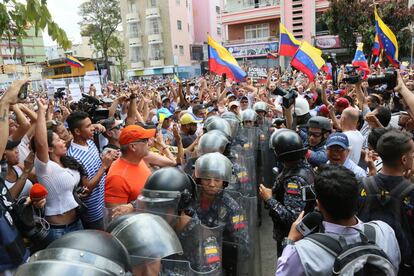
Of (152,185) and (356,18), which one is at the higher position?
(356,18)

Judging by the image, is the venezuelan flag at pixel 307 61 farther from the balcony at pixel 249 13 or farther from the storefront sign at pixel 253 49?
the balcony at pixel 249 13

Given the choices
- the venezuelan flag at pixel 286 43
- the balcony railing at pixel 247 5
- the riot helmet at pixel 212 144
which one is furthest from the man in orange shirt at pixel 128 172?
the balcony railing at pixel 247 5

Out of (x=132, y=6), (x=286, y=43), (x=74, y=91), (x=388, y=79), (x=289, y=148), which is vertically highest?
(x=132, y=6)

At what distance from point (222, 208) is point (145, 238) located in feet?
3.88

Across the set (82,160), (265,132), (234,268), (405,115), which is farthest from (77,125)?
(405,115)

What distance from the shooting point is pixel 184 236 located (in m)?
2.04

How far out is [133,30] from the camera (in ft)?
156

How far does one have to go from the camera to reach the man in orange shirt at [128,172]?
2.85 m

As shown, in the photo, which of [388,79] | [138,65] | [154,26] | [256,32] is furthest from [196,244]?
[138,65]

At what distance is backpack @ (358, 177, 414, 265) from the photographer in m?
2.26

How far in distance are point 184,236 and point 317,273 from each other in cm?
75

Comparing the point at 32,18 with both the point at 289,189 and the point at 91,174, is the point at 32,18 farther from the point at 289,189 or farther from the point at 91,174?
the point at 289,189

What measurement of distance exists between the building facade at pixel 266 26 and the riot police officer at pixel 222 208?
1265 inches

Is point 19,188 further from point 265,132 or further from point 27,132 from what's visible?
point 265,132
